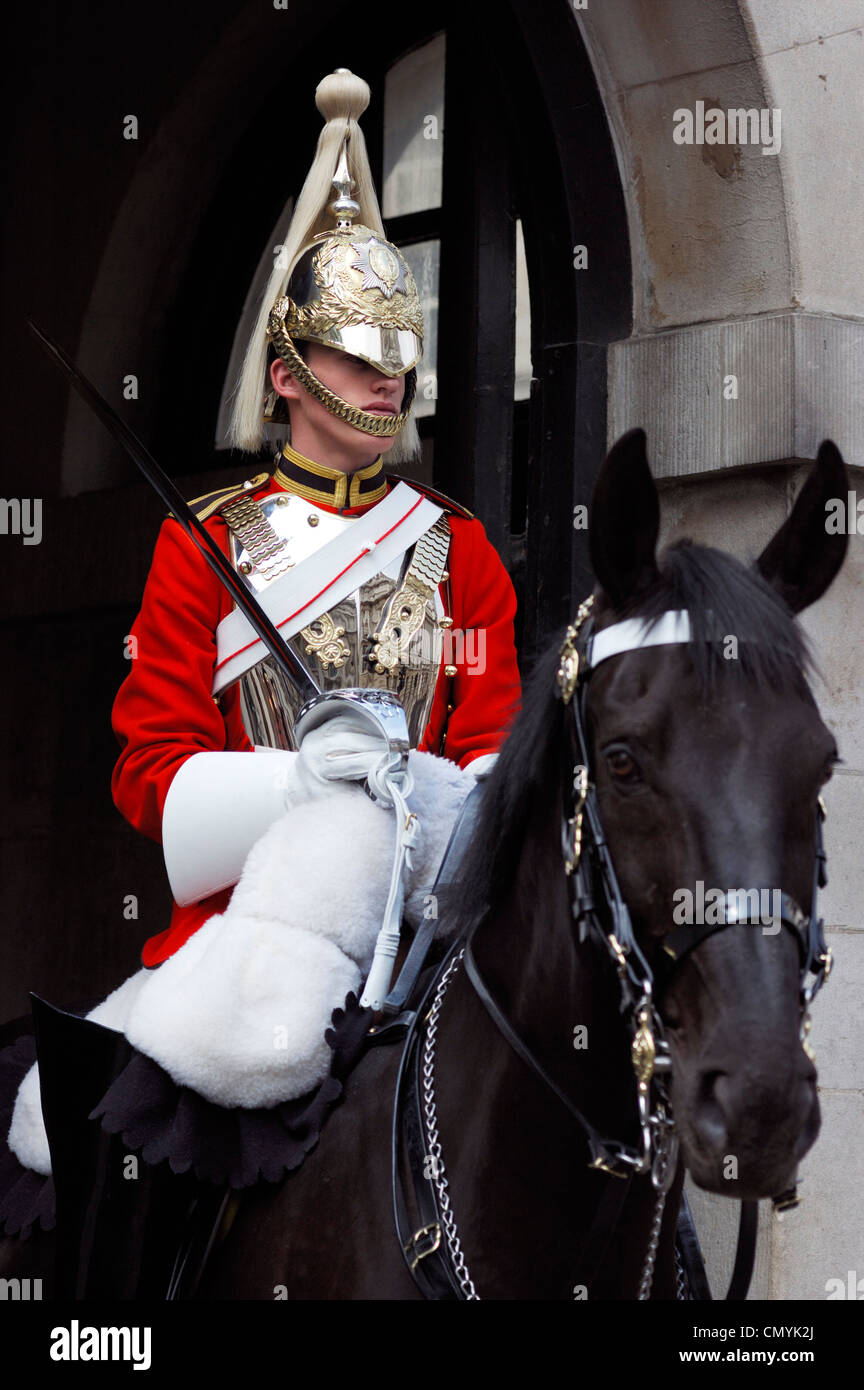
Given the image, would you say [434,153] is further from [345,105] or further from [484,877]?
[484,877]

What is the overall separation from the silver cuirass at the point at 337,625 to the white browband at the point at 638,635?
3.55 feet

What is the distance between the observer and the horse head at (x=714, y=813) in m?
1.95

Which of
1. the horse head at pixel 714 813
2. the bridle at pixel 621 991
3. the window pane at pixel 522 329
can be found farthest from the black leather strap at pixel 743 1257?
the window pane at pixel 522 329

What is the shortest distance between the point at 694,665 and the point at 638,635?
0.34 ft

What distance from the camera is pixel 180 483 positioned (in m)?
6.75

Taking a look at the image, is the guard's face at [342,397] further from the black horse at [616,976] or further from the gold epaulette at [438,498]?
the black horse at [616,976]

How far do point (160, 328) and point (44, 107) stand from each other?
0.90 metres

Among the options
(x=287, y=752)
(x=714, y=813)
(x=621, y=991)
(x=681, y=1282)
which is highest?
(x=287, y=752)

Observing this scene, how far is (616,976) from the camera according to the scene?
223 centimetres

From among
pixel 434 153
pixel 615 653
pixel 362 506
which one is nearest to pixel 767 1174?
pixel 615 653
